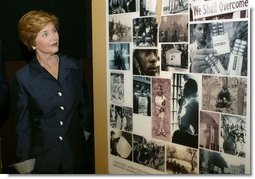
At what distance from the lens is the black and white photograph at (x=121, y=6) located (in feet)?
4.26

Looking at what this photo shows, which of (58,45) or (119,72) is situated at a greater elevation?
(58,45)

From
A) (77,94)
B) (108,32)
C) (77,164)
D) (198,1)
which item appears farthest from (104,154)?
(198,1)

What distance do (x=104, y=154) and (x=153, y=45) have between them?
1.67 feet

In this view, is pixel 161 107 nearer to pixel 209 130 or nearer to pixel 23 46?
pixel 209 130

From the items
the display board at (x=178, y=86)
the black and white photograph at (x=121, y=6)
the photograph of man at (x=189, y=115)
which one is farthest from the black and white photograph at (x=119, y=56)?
the photograph of man at (x=189, y=115)

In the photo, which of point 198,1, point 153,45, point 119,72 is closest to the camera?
point 198,1

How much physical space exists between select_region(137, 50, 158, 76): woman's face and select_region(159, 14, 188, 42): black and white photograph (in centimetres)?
7

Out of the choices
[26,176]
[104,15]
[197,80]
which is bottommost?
[26,176]

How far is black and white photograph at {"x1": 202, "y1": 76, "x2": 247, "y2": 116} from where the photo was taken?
1119 millimetres

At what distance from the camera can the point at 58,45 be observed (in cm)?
134

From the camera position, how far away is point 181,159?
1.26m

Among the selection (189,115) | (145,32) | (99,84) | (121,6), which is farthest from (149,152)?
(121,6)

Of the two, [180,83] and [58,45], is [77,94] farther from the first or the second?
[180,83]

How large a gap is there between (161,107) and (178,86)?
11 centimetres
